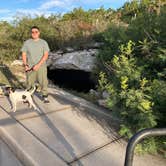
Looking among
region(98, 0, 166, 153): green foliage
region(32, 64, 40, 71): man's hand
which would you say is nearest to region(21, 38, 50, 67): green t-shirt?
region(32, 64, 40, 71): man's hand

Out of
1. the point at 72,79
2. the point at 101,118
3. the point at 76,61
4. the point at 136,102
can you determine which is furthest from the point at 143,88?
the point at 72,79

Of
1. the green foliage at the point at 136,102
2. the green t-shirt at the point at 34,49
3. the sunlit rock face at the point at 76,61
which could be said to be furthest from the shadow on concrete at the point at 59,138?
the sunlit rock face at the point at 76,61

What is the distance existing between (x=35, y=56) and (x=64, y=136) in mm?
2046

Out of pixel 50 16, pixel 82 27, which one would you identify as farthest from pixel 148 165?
pixel 50 16

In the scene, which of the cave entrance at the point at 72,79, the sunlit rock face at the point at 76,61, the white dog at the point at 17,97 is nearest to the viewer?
the white dog at the point at 17,97

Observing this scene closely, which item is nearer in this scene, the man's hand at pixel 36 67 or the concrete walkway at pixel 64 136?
the concrete walkway at pixel 64 136

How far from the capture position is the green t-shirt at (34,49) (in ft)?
17.1

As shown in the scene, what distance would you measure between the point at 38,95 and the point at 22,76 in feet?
6.79

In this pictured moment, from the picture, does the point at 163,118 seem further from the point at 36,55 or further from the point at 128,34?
the point at 36,55


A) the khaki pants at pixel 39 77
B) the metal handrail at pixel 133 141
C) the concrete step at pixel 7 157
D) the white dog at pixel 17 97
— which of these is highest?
the metal handrail at pixel 133 141

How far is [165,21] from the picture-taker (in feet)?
15.4

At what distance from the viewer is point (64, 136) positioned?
3967 millimetres

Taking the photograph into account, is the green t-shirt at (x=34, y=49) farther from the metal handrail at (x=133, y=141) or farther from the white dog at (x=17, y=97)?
the metal handrail at (x=133, y=141)

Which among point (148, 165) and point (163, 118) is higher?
point (163, 118)
